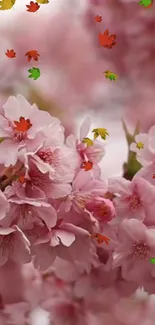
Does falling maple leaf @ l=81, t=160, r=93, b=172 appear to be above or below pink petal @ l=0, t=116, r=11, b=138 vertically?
below

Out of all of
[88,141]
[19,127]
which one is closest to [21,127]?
[19,127]

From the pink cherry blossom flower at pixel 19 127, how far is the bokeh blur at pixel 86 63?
→ 145 millimetres

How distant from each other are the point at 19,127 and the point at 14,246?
6.0 inches

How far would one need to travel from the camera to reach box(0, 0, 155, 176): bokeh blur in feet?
3.20

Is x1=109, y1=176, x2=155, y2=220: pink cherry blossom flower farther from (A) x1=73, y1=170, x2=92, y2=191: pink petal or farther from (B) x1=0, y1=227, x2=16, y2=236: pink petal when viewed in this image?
(B) x1=0, y1=227, x2=16, y2=236: pink petal

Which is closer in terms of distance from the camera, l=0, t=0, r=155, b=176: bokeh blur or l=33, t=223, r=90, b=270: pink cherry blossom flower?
l=33, t=223, r=90, b=270: pink cherry blossom flower

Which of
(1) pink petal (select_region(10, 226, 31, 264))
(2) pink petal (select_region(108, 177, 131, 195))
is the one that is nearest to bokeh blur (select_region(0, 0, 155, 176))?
(2) pink petal (select_region(108, 177, 131, 195))

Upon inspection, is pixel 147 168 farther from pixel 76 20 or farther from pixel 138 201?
pixel 76 20

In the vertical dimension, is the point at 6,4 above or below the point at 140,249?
above

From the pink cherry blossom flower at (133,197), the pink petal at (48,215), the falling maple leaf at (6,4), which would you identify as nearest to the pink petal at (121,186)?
the pink cherry blossom flower at (133,197)

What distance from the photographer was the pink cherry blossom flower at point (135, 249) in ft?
2.83

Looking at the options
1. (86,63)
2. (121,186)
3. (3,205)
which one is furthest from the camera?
(86,63)

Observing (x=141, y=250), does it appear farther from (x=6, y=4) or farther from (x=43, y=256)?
(x=6, y=4)

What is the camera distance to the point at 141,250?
2.88 ft
